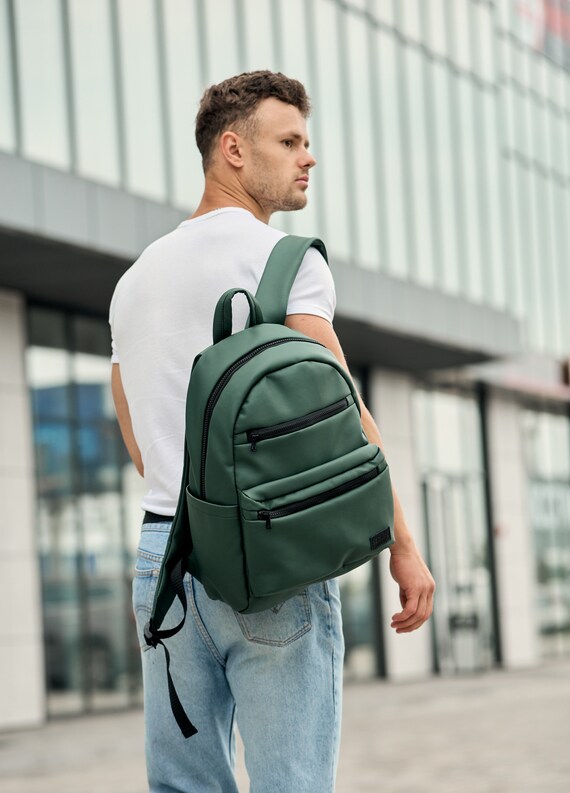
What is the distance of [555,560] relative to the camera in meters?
27.0

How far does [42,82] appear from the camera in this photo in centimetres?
1436

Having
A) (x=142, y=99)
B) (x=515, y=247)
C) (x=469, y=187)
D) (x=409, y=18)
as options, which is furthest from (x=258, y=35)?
(x=515, y=247)

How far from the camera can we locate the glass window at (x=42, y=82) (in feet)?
46.2

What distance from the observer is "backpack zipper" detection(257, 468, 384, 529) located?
7.06 feet

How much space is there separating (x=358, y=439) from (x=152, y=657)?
0.60 m

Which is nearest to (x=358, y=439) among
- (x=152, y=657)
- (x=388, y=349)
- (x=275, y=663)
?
(x=275, y=663)

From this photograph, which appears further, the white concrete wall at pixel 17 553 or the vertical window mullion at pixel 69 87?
the vertical window mullion at pixel 69 87

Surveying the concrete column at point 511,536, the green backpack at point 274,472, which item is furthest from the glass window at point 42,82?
the concrete column at point 511,536

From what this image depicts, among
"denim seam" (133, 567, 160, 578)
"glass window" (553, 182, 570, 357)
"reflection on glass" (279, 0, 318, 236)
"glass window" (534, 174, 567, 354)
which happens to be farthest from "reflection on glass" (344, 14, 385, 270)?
"denim seam" (133, 567, 160, 578)

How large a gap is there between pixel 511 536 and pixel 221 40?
A: 11491mm

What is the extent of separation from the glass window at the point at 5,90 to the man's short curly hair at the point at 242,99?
11.6 metres

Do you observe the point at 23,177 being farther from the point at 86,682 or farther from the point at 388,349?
the point at 388,349

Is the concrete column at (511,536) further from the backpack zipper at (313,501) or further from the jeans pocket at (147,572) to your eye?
the backpack zipper at (313,501)

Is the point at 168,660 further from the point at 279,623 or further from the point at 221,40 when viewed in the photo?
the point at 221,40
